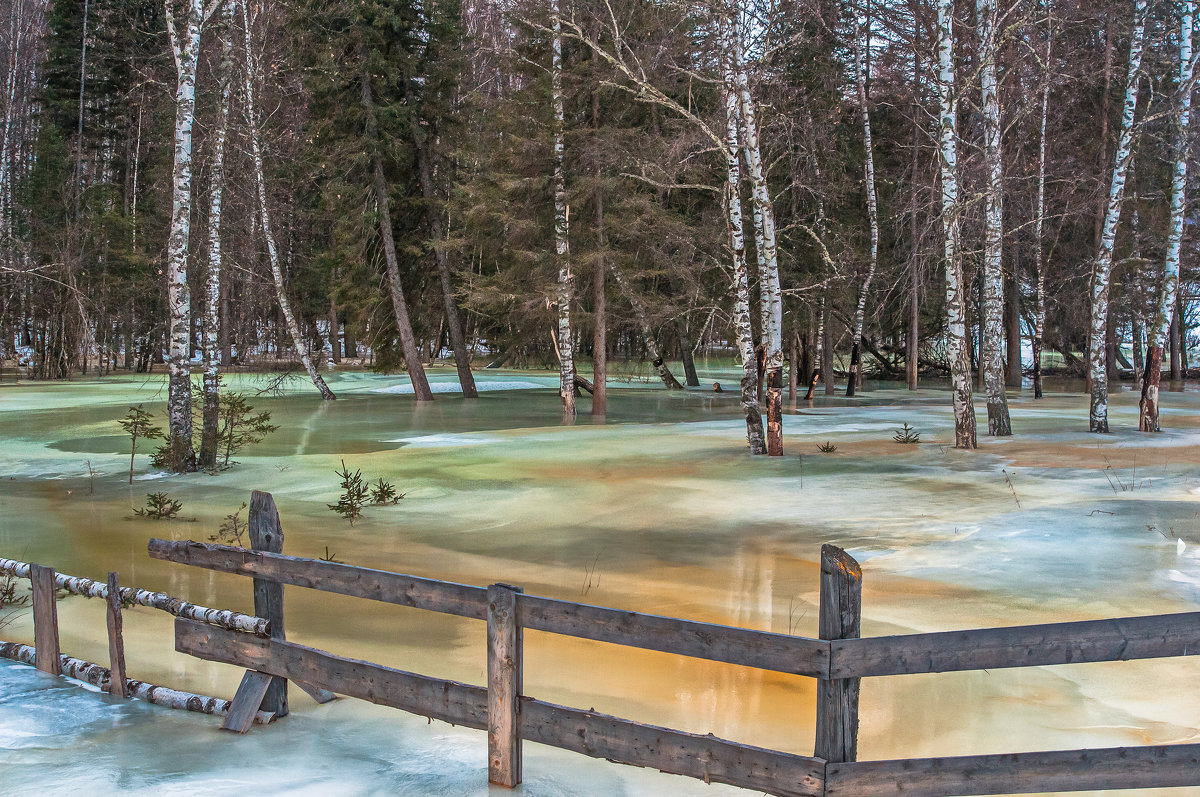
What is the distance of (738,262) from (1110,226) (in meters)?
7.64

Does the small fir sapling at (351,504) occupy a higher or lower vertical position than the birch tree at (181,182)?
lower

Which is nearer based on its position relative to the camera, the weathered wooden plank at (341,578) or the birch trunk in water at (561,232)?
the weathered wooden plank at (341,578)

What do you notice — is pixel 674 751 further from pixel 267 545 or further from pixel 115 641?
pixel 115 641

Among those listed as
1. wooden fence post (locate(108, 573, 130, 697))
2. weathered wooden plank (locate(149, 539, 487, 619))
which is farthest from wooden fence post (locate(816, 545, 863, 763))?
wooden fence post (locate(108, 573, 130, 697))

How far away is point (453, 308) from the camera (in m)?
32.9

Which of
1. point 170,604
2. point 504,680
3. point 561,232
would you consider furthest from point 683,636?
point 561,232

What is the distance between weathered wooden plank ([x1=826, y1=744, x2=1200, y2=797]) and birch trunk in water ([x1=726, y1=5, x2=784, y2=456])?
43.5 feet

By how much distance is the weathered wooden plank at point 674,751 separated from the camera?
4531 millimetres

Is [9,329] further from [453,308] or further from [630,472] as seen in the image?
[630,472]

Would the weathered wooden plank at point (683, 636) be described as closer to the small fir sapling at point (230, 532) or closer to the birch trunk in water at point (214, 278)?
the small fir sapling at point (230, 532)

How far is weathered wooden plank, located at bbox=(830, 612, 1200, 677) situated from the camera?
4012 mm

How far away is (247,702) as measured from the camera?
5996 mm

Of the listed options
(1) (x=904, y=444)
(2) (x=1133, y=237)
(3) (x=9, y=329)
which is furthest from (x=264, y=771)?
(3) (x=9, y=329)

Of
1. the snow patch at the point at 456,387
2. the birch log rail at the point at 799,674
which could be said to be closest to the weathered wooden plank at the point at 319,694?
the birch log rail at the point at 799,674
